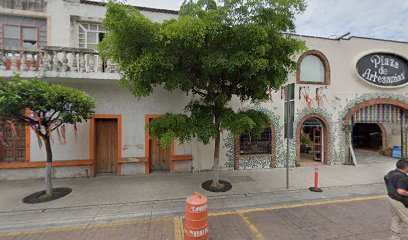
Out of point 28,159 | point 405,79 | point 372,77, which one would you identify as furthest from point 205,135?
point 405,79

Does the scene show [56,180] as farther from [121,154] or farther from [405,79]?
[405,79]

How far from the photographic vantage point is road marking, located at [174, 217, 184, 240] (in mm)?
4216

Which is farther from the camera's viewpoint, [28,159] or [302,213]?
[28,159]

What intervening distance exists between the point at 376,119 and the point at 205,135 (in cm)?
1119

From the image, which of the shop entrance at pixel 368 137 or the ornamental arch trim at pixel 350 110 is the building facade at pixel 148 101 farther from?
the shop entrance at pixel 368 137

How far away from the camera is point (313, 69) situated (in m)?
10.4

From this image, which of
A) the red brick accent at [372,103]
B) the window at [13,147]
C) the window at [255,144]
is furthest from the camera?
the red brick accent at [372,103]

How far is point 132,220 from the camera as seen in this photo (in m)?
4.91

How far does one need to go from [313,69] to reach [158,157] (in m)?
9.20

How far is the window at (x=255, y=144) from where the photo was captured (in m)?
9.82

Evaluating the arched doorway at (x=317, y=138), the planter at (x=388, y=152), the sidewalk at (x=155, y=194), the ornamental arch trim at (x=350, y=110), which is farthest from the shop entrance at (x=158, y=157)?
the planter at (x=388, y=152)

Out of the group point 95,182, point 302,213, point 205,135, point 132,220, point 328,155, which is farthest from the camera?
point 328,155

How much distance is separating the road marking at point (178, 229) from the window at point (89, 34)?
8.48 metres

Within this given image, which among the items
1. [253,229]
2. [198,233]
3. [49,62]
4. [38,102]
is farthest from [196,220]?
[49,62]
